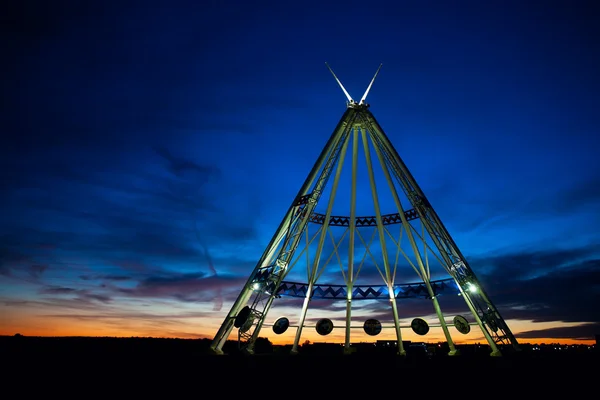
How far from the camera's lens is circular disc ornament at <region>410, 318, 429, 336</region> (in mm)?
38562

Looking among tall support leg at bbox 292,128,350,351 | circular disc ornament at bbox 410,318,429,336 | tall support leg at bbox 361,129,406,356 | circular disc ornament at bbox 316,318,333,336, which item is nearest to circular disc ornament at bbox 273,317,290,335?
tall support leg at bbox 292,128,350,351

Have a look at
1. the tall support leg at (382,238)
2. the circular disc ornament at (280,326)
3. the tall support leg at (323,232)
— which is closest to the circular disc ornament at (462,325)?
the tall support leg at (382,238)

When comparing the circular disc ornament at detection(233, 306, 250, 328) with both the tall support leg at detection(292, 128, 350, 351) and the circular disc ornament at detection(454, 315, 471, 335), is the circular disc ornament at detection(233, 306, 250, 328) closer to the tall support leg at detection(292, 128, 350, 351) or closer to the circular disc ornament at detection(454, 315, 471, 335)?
the tall support leg at detection(292, 128, 350, 351)

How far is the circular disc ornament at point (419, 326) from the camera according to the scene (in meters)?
38.6

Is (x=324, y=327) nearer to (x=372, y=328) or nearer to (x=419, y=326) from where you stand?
(x=372, y=328)

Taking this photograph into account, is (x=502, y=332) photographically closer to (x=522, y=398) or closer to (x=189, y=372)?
(x=522, y=398)

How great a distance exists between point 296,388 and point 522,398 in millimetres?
6823

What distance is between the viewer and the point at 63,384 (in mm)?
11477

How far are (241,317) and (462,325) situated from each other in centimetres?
2384

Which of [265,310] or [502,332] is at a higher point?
[265,310]

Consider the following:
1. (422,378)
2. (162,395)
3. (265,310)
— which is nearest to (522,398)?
(422,378)

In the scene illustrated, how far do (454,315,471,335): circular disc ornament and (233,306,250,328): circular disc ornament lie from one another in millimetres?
22941

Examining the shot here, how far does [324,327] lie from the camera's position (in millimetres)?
38781

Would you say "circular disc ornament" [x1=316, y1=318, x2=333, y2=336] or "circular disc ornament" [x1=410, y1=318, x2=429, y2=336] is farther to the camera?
"circular disc ornament" [x1=410, y1=318, x2=429, y2=336]
